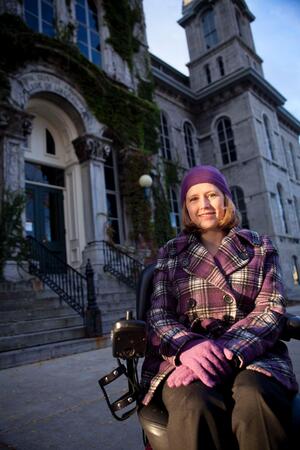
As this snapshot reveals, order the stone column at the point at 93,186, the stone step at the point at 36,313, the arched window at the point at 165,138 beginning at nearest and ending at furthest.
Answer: the stone step at the point at 36,313
the stone column at the point at 93,186
the arched window at the point at 165,138

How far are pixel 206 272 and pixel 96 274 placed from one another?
8520mm

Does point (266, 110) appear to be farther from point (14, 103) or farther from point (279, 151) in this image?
point (14, 103)

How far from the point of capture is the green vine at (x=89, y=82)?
9.59m

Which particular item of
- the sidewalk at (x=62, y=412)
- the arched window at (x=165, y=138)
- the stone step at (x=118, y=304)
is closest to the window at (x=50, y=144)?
the stone step at (x=118, y=304)

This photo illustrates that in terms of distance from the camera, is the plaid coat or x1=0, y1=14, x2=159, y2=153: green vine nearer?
the plaid coat

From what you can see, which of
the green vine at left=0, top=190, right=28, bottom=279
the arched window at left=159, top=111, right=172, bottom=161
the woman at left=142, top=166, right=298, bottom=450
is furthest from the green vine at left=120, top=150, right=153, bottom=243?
the woman at left=142, top=166, right=298, bottom=450

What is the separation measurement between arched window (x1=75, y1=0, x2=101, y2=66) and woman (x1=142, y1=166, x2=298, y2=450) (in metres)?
13.0

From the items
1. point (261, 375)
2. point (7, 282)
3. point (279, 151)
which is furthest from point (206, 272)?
point (279, 151)

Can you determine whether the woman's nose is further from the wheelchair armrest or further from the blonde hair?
the wheelchair armrest

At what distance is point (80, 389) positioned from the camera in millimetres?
3512

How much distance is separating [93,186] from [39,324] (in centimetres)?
570

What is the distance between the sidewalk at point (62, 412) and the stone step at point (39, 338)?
3.12 feet

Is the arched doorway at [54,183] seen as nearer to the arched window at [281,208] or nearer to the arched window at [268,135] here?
the arched window at [281,208]

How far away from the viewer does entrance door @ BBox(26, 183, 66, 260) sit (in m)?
10.3
